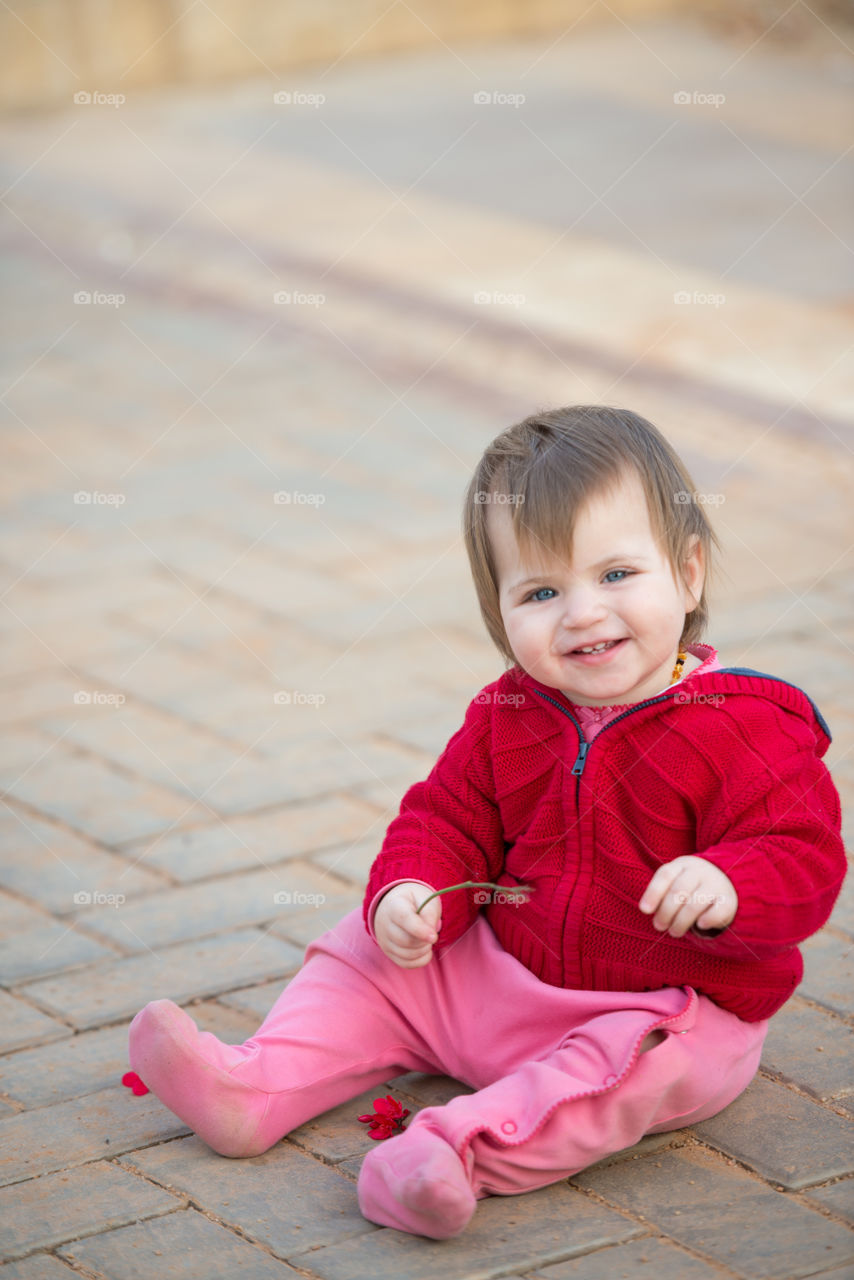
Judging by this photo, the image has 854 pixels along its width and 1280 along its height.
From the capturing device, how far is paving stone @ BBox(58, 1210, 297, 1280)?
70.5 inches

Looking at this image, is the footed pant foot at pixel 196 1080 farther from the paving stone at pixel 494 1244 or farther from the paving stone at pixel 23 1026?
the paving stone at pixel 23 1026

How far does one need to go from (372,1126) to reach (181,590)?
2.25 m

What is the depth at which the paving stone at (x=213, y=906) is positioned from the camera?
2.68 metres

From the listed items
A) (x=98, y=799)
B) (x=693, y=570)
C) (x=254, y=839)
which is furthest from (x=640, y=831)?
(x=98, y=799)

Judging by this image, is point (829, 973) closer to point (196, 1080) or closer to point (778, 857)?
point (778, 857)

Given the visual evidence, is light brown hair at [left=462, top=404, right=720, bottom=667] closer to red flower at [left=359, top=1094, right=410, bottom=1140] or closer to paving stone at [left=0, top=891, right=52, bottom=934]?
red flower at [left=359, top=1094, right=410, bottom=1140]

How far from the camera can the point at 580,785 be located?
208 cm

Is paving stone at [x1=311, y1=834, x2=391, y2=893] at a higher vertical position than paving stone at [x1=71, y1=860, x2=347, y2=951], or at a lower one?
higher

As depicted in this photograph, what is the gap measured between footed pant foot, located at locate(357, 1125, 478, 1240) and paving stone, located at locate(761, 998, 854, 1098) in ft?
1.94

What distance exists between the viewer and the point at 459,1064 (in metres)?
2.16

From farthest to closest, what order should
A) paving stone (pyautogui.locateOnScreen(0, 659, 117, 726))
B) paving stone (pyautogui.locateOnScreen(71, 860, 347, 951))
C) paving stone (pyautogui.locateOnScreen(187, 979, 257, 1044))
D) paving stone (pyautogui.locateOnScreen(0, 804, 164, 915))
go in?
paving stone (pyautogui.locateOnScreen(0, 659, 117, 726))
paving stone (pyautogui.locateOnScreen(0, 804, 164, 915))
paving stone (pyautogui.locateOnScreen(71, 860, 347, 951))
paving stone (pyautogui.locateOnScreen(187, 979, 257, 1044))

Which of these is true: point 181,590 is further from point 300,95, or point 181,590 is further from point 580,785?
point 300,95

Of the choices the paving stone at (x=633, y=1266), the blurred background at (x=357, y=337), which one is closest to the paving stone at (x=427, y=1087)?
the paving stone at (x=633, y=1266)

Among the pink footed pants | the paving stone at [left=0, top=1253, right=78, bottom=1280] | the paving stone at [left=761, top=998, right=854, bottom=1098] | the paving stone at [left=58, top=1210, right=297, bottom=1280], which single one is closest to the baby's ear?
the pink footed pants
